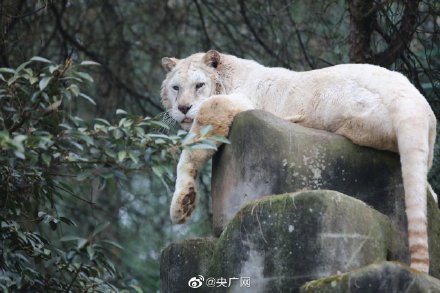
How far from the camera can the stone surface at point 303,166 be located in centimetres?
529

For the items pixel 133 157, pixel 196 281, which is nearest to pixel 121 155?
pixel 133 157

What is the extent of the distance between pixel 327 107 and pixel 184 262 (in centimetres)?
125

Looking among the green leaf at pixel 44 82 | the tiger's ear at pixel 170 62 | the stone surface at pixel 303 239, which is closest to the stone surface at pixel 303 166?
the stone surface at pixel 303 239

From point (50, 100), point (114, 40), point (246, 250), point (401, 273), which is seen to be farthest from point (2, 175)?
point (114, 40)

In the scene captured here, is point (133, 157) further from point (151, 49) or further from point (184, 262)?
point (151, 49)

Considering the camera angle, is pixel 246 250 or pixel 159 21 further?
pixel 159 21

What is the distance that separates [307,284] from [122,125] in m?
1.21

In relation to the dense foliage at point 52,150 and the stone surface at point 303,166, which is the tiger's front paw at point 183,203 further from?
the dense foliage at point 52,150

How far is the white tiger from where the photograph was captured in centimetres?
499

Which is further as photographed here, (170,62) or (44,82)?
(170,62)

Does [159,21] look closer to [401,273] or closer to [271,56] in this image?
[271,56]

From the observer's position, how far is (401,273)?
447 cm

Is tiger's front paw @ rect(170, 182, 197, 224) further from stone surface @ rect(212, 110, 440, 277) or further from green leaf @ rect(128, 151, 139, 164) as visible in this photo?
green leaf @ rect(128, 151, 139, 164)

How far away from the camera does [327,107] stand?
572 cm
